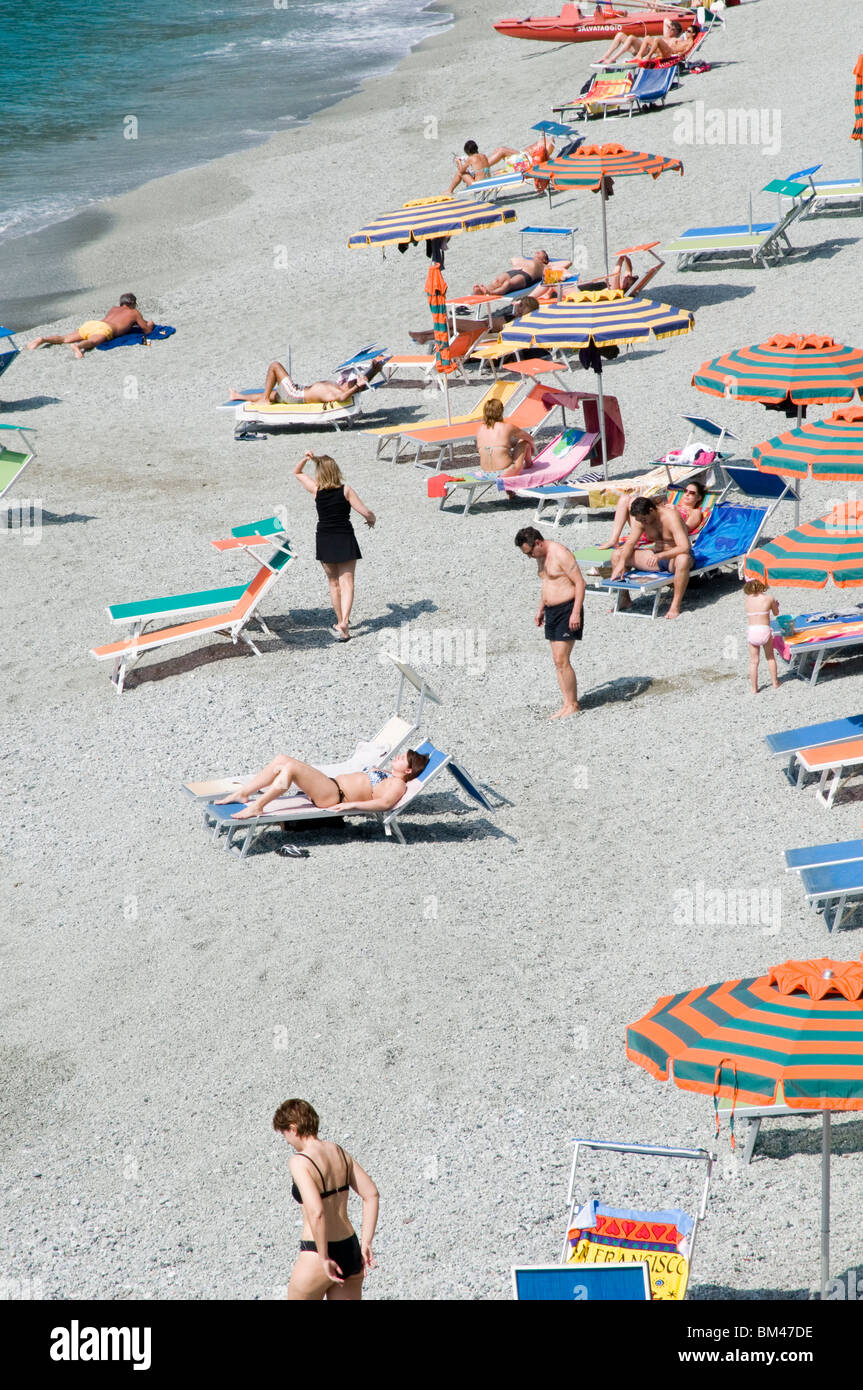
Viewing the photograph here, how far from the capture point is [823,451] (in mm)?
9609

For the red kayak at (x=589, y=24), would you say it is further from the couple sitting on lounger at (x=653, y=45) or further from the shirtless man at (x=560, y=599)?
the shirtless man at (x=560, y=599)

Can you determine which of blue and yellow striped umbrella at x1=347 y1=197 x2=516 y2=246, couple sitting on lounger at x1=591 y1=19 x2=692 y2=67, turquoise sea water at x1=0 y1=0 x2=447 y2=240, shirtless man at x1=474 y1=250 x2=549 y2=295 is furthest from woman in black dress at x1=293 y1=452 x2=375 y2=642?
couple sitting on lounger at x1=591 y1=19 x2=692 y2=67

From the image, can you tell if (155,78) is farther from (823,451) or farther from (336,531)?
(823,451)

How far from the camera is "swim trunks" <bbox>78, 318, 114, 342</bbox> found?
18812 millimetres

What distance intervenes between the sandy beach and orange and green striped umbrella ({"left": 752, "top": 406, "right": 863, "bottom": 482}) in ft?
4.14

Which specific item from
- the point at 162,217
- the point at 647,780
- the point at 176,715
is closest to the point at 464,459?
the point at 176,715

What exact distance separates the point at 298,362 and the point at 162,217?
9.81 meters

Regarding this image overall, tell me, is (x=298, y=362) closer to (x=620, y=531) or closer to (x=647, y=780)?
(x=620, y=531)

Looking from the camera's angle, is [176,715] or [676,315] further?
[676,315]

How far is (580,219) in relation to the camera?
2169 cm

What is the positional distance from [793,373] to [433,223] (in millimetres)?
7441

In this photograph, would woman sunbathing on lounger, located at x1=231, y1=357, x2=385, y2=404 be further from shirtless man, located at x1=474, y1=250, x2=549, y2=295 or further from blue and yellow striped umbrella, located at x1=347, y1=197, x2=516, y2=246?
shirtless man, located at x1=474, y1=250, x2=549, y2=295

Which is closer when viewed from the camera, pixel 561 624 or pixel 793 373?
pixel 561 624

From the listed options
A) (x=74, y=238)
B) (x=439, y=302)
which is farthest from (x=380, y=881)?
(x=74, y=238)
